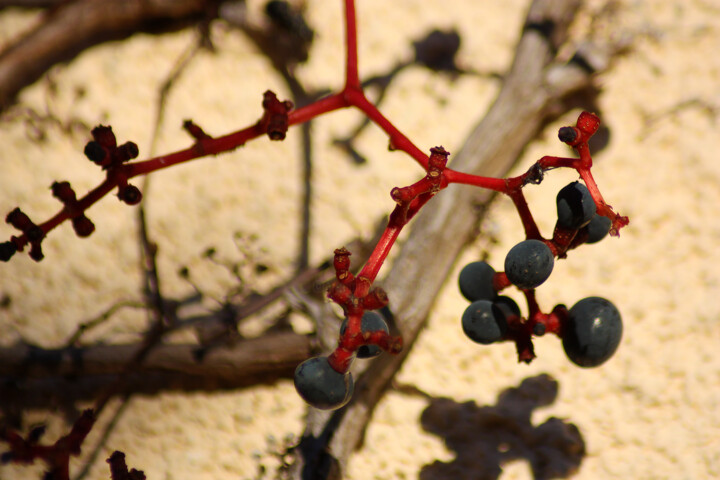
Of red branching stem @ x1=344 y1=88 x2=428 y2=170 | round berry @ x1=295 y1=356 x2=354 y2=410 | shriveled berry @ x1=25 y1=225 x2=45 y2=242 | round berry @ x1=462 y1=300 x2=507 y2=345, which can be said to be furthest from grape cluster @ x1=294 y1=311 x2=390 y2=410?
shriveled berry @ x1=25 y1=225 x2=45 y2=242

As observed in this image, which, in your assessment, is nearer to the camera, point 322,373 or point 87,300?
point 322,373

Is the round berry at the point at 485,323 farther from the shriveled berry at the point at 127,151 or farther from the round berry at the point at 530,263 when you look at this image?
the shriveled berry at the point at 127,151

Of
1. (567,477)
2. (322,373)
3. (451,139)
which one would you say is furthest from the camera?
(451,139)

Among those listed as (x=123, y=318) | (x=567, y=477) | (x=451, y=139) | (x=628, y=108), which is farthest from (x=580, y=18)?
(x=123, y=318)

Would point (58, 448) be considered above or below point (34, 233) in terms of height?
below

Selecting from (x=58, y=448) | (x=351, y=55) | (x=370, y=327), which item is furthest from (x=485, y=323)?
(x=58, y=448)

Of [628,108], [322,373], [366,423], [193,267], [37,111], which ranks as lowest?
[322,373]

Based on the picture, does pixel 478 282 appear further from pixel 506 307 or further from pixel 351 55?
pixel 351 55

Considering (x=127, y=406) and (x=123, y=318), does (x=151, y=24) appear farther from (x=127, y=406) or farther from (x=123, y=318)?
(x=127, y=406)
